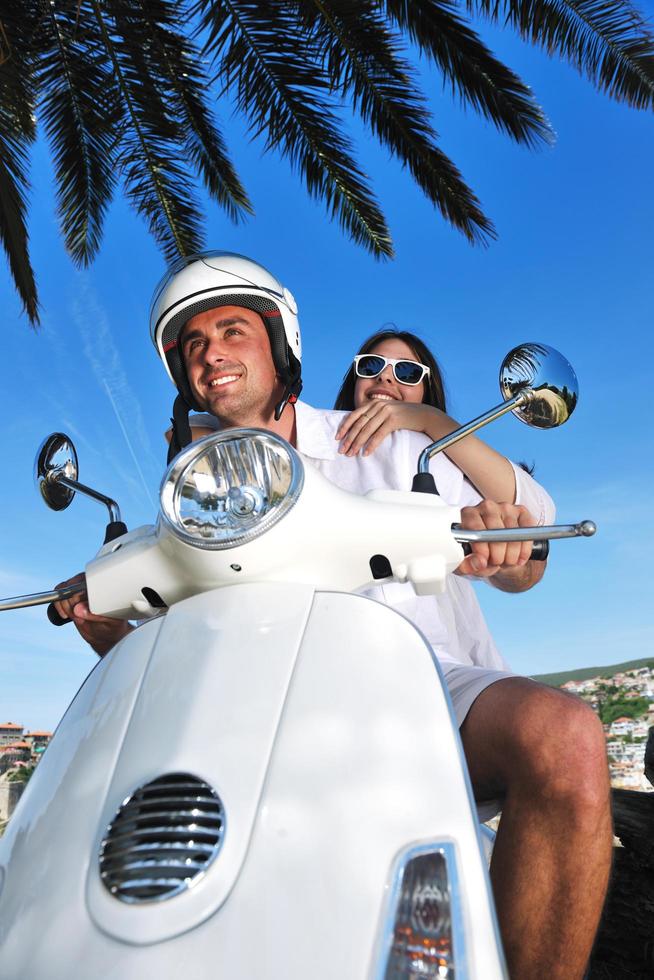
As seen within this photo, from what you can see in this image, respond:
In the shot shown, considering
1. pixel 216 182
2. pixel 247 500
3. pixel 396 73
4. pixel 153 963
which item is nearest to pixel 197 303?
pixel 247 500

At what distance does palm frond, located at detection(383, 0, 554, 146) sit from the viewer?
5797mm

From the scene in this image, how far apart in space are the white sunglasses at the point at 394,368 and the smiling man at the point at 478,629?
1295 millimetres

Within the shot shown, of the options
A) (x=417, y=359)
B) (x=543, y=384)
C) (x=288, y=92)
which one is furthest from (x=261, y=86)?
(x=543, y=384)

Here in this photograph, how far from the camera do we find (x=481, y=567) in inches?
56.6

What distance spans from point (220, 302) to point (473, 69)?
4.52 meters

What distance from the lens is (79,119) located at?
638 centimetres

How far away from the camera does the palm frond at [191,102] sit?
602 cm

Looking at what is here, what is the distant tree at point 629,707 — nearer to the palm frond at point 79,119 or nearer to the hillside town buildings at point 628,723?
the hillside town buildings at point 628,723

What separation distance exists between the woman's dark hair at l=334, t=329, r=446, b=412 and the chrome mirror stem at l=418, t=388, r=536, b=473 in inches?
92.5

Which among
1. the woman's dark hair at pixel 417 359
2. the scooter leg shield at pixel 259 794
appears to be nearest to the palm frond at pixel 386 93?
the woman's dark hair at pixel 417 359

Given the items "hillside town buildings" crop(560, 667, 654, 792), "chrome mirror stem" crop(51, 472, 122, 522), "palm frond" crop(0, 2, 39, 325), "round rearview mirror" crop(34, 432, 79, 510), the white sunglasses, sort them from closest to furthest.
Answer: "chrome mirror stem" crop(51, 472, 122, 522)
"round rearview mirror" crop(34, 432, 79, 510)
"hillside town buildings" crop(560, 667, 654, 792)
the white sunglasses
"palm frond" crop(0, 2, 39, 325)

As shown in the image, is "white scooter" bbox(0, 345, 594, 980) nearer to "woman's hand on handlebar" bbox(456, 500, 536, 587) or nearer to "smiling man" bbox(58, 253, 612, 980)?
"woman's hand on handlebar" bbox(456, 500, 536, 587)

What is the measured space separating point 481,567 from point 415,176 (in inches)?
216

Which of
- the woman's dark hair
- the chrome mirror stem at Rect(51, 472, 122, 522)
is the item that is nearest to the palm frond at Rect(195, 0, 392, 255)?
the woman's dark hair
